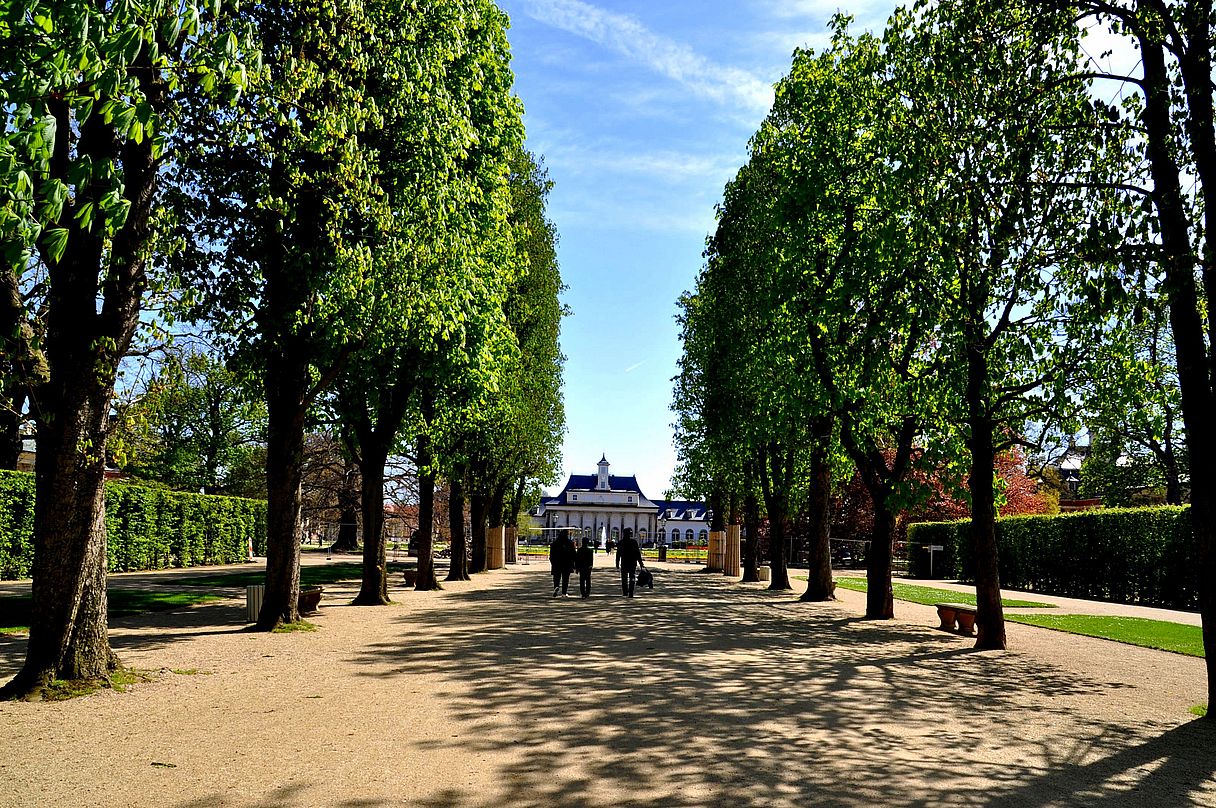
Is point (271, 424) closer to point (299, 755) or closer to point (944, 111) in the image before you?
point (299, 755)

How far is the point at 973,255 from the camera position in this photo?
1366cm

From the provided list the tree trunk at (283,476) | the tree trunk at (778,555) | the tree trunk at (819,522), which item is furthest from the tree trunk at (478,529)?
the tree trunk at (283,476)

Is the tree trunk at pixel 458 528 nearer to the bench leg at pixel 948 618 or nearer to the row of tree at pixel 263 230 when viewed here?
the row of tree at pixel 263 230

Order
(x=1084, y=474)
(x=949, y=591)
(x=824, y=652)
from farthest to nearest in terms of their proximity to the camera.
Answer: (x=1084, y=474), (x=949, y=591), (x=824, y=652)

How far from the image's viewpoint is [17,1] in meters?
4.36

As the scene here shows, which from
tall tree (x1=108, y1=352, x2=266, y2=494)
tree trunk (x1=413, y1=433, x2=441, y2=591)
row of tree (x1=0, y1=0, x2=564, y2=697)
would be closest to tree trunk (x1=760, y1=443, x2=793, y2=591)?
row of tree (x1=0, y1=0, x2=564, y2=697)

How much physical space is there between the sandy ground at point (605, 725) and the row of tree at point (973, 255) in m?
2.44

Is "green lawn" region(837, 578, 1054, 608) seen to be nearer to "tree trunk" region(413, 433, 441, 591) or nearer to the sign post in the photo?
the sign post

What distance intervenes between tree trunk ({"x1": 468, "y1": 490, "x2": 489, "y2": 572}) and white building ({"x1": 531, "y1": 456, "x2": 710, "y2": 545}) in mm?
107134

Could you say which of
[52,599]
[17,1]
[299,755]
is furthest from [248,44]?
[52,599]

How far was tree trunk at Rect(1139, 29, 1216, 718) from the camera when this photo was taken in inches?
366

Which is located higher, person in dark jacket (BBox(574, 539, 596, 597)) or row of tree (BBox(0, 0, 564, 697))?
row of tree (BBox(0, 0, 564, 697))

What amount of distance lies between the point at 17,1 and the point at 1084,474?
50426 millimetres

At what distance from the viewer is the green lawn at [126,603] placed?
50.2 ft
